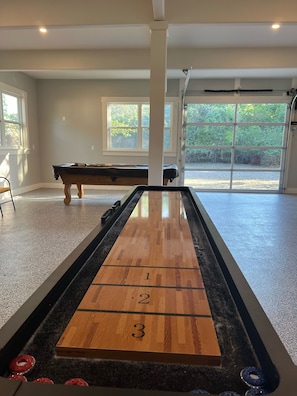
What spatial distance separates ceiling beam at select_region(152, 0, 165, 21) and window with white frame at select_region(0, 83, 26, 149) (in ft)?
13.9

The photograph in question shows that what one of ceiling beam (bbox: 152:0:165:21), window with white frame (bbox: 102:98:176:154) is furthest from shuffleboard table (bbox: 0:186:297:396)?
window with white frame (bbox: 102:98:176:154)

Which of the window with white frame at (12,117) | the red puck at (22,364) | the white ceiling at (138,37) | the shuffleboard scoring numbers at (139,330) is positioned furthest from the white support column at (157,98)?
the window with white frame at (12,117)

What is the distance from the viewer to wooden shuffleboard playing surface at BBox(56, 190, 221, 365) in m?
0.73

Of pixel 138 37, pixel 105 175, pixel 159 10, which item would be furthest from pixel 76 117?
pixel 159 10

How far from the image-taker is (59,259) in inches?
118

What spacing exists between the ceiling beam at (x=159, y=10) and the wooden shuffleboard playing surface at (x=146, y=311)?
327 cm

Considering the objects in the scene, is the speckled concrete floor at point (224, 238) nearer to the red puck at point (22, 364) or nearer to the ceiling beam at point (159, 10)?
the red puck at point (22, 364)

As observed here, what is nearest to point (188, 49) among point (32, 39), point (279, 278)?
point (32, 39)

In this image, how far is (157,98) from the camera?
420cm

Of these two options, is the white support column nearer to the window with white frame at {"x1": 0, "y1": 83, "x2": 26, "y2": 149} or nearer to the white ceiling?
the white ceiling

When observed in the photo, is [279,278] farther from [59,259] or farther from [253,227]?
[59,259]

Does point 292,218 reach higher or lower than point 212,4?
lower

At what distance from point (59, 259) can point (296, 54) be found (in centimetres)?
554

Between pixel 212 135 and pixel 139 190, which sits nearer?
pixel 139 190
